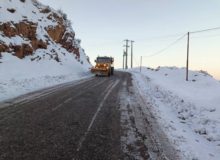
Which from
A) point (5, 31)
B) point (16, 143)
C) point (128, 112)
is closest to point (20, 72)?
point (5, 31)

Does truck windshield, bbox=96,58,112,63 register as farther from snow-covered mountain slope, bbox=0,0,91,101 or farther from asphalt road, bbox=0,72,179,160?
asphalt road, bbox=0,72,179,160

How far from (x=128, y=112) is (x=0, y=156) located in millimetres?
6696

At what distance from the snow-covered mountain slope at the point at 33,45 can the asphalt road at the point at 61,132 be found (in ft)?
34.7

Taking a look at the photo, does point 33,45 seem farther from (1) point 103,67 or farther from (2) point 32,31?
(1) point 103,67

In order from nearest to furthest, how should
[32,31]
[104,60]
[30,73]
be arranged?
[30,73], [32,31], [104,60]

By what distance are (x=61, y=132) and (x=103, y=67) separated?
107 feet

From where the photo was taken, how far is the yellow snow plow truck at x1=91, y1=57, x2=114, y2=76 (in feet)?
134

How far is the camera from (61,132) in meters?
8.77

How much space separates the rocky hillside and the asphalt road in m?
21.8

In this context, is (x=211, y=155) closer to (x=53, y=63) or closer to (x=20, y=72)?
(x=20, y=72)

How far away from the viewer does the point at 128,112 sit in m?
12.5

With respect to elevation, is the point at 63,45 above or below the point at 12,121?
above

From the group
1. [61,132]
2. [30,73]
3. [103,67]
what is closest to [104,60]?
[103,67]

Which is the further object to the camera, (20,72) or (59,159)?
(20,72)
